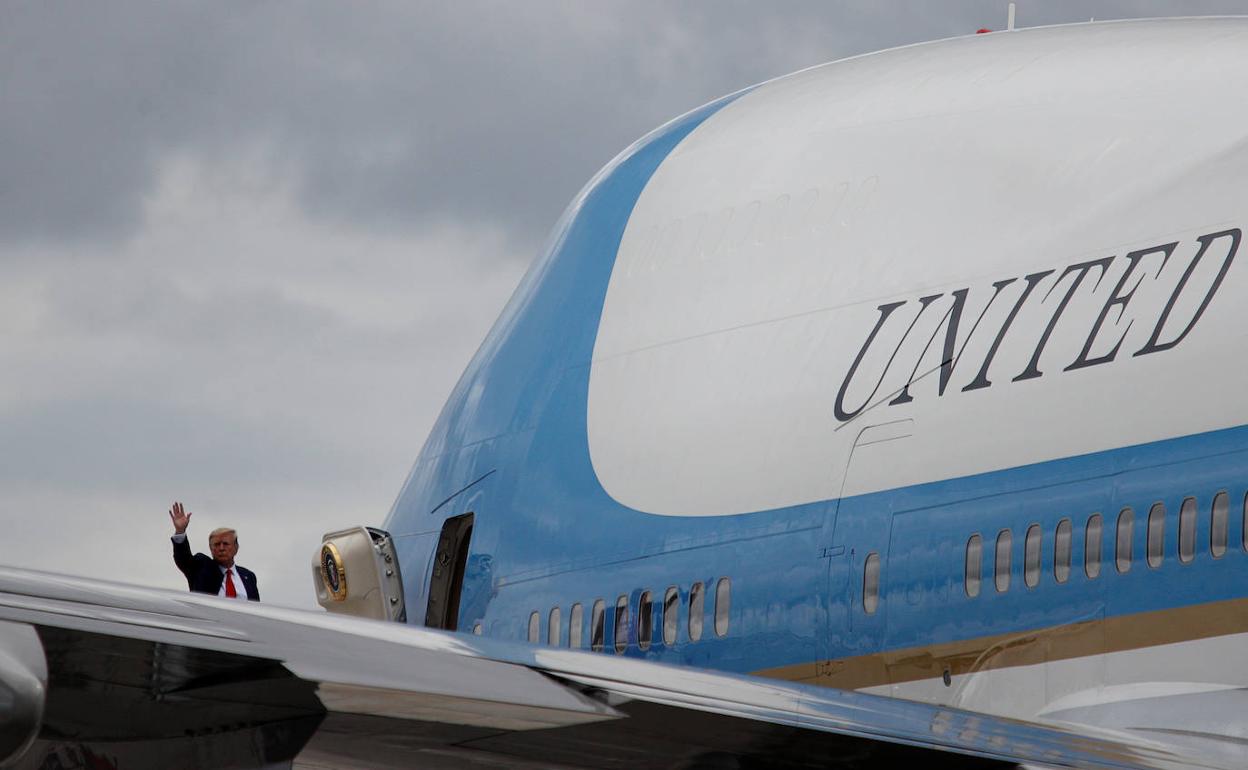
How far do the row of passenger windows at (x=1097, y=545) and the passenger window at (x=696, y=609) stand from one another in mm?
1688

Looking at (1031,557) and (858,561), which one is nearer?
(1031,557)

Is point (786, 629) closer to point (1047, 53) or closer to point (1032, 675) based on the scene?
point (1032, 675)

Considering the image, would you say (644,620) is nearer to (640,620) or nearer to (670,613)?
(640,620)

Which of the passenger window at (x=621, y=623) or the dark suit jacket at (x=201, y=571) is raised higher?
the dark suit jacket at (x=201, y=571)

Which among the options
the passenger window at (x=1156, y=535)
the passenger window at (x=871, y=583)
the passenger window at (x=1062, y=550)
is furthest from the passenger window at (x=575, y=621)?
the passenger window at (x=1156, y=535)

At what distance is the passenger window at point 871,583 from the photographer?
→ 7.19m

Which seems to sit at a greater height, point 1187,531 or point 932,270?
point 932,270

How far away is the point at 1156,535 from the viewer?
244 inches

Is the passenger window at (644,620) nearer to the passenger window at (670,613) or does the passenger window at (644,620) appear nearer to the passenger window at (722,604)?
the passenger window at (670,613)

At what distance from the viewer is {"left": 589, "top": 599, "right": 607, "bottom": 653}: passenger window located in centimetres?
893

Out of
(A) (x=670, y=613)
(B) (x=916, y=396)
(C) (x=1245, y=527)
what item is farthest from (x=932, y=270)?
(A) (x=670, y=613)

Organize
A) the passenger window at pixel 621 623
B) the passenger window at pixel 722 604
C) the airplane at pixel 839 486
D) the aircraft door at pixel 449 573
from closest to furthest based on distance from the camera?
the airplane at pixel 839 486 < the passenger window at pixel 722 604 < the passenger window at pixel 621 623 < the aircraft door at pixel 449 573

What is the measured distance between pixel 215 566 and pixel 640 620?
319 cm

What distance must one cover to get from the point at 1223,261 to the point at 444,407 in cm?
626
